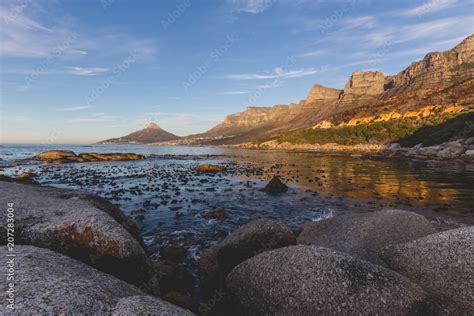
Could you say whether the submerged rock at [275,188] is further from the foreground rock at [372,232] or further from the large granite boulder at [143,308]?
the large granite boulder at [143,308]

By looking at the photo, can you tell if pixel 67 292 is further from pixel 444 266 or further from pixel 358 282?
pixel 444 266

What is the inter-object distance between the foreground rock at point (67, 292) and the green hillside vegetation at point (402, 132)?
84.3 m

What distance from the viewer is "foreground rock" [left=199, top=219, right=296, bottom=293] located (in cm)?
985

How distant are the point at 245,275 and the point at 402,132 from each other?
11780cm

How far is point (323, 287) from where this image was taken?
21.0 ft

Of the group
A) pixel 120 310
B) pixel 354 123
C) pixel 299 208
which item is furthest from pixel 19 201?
pixel 354 123

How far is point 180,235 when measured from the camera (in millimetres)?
15664

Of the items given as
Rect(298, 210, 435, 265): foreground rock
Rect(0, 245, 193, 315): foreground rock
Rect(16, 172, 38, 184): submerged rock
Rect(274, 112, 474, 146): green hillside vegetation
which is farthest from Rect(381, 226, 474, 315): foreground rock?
Rect(274, 112, 474, 146): green hillside vegetation

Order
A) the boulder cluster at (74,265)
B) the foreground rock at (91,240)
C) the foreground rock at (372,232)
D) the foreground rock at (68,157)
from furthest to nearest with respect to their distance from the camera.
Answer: the foreground rock at (68,157) < the foreground rock at (372,232) < the foreground rock at (91,240) < the boulder cluster at (74,265)

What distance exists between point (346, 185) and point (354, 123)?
136580 millimetres

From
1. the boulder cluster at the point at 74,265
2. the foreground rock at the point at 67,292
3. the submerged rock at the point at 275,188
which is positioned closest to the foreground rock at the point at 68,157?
the submerged rock at the point at 275,188

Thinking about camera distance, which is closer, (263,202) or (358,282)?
(358,282)

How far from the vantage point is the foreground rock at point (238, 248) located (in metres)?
9.85

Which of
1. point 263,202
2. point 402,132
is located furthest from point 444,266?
point 402,132
